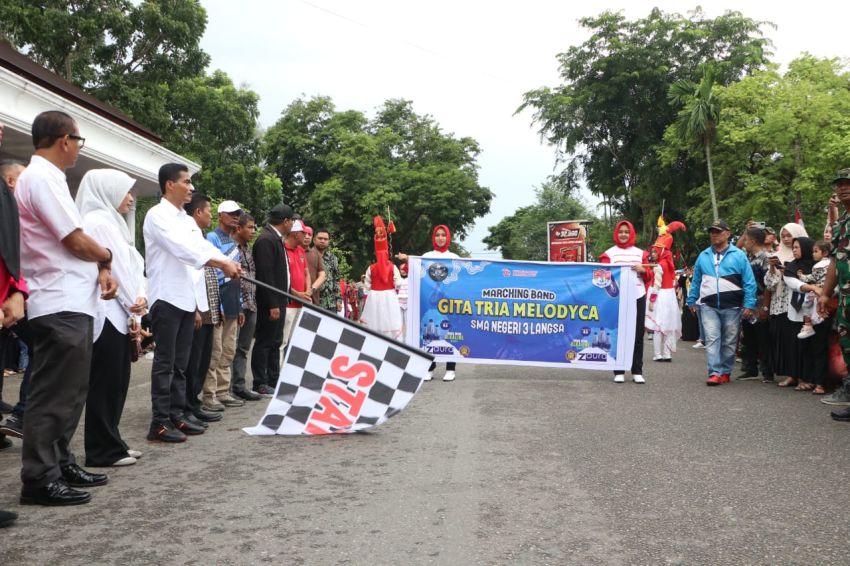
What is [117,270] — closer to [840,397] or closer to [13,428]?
[13,428]

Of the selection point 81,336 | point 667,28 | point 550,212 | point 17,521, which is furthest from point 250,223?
point 550,212

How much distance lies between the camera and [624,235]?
10.4 meters

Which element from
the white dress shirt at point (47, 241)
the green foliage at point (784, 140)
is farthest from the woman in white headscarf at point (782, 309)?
the green foliage at point (784, 140)

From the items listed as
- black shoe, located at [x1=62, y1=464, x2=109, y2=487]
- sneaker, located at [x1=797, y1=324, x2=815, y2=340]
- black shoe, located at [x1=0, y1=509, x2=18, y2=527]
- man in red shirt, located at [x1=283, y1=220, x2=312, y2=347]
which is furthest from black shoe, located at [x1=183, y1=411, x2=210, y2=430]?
sneaker, located at [x1=797, y1=324, x2=815, y2=340]

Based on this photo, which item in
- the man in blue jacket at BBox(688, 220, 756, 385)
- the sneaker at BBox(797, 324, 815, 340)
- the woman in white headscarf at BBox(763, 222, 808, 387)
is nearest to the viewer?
the sneaker at BBox(797, 324, 815, 340)

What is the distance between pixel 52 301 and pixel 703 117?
33.8 meters

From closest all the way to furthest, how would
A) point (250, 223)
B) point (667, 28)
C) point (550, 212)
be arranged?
point (250, 223) → point (667, 28) → point (550, 212)

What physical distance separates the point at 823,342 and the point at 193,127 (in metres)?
33.2

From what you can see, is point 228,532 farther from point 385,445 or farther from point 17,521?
point 385,445

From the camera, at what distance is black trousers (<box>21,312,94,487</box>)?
4.19 m

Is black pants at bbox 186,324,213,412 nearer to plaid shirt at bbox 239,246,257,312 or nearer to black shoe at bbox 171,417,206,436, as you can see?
black shoe at bbox 171,417,206,436

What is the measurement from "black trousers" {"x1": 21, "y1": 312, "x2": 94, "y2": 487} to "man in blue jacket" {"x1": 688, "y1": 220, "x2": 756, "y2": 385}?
7505mm

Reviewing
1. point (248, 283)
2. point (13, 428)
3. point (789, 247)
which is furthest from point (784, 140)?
point (13, 428)

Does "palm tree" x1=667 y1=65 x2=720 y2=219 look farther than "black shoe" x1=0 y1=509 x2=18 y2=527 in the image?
Yes
